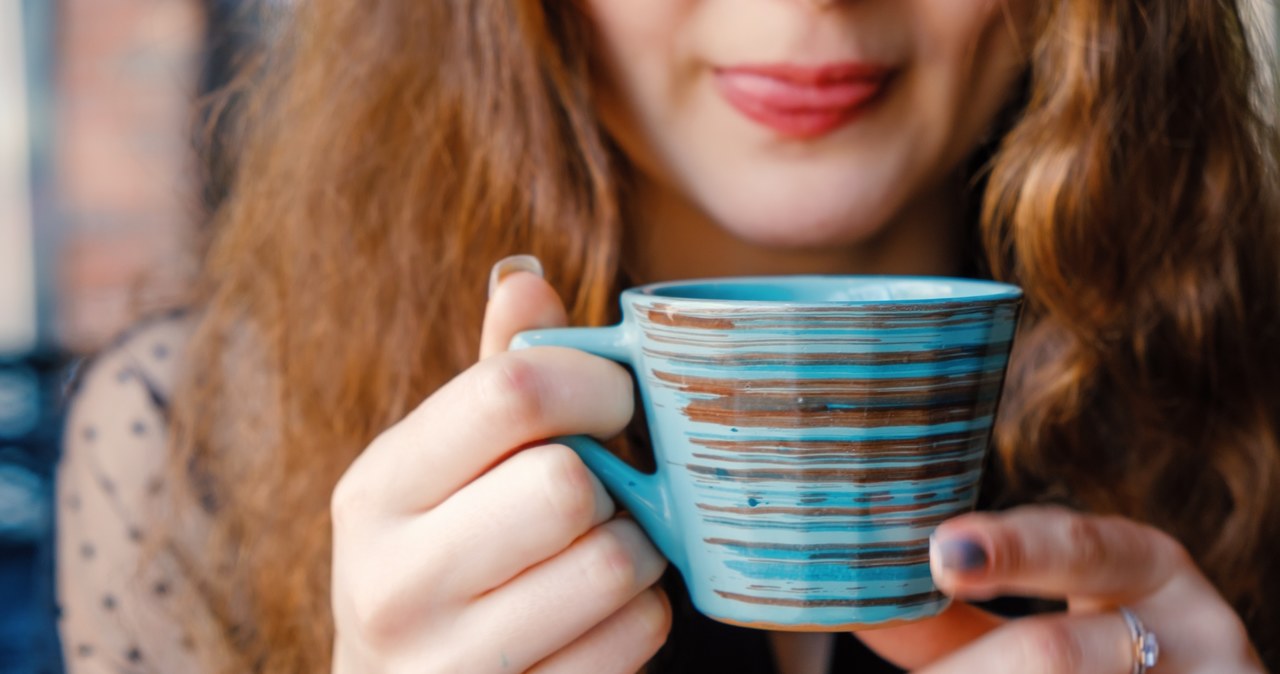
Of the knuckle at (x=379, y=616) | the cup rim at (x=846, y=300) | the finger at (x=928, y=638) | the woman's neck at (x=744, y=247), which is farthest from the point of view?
the woman's neck at (x=744, y=247)

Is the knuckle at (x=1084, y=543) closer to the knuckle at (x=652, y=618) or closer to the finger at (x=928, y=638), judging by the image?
the finger at (x=928, y=638)

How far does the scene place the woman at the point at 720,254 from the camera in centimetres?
85

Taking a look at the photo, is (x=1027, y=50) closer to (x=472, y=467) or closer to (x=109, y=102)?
(x=472, y=467)

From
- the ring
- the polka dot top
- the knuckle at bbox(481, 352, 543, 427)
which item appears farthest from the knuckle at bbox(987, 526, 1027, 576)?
the polka dot top

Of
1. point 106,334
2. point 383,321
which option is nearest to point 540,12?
point 383,321

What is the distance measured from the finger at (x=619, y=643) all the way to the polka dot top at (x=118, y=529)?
2.52 ft

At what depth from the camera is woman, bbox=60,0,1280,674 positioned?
2.80 ft

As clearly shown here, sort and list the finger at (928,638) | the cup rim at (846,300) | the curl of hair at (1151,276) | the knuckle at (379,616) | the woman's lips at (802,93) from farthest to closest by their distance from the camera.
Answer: the curl of hair at (1151,276) < the woman's lips at (802,93) < the finger at (928,638) < the knuckle at (379,616) < the cup rim at (846,300)

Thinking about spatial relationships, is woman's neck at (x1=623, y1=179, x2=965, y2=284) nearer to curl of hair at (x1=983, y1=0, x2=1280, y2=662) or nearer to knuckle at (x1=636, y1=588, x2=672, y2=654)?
curl of hair at (x1=983, y1=0, x2=1280, y2=662)

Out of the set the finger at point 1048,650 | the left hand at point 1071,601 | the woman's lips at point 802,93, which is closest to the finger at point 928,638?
the left hand at point 1071,601

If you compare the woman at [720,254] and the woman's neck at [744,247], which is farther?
the woman's neck at [744,247]

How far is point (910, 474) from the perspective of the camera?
525mm

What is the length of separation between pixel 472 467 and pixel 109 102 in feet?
12.9

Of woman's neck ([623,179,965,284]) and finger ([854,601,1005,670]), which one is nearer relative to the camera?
Result: finger ([854,601,1005,670])
